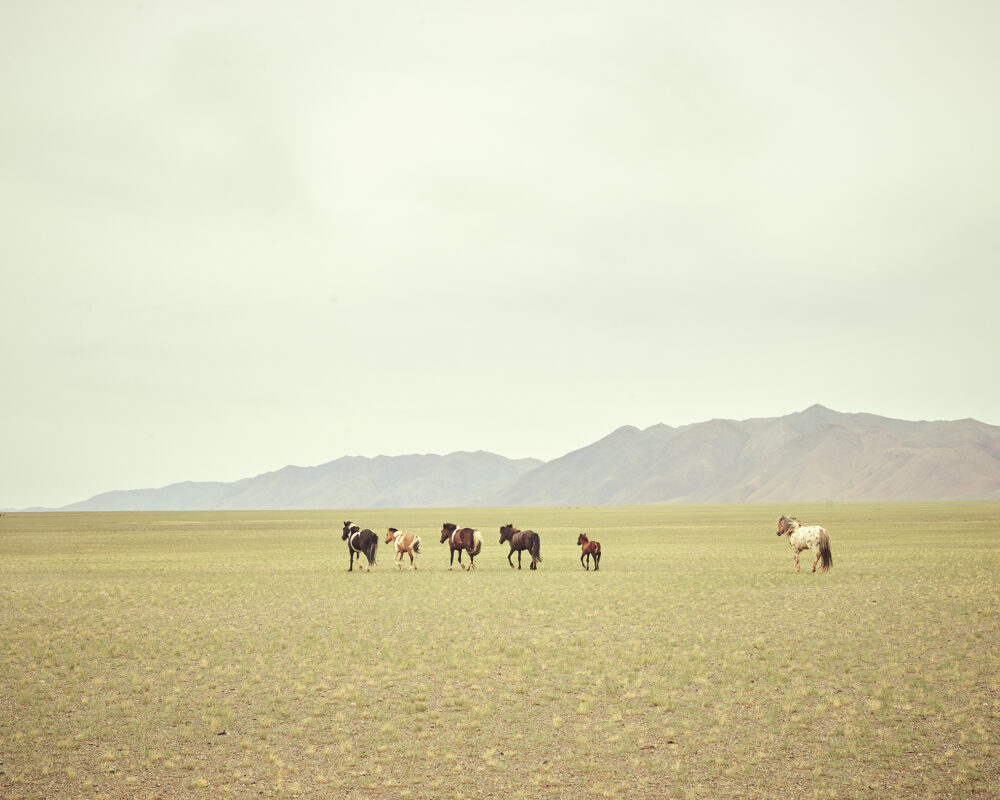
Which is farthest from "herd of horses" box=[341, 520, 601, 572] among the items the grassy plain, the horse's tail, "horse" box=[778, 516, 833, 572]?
the horse's tail

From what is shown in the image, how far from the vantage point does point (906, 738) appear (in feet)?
34.4

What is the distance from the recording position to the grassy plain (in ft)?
31.2

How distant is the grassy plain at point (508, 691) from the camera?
952 cm

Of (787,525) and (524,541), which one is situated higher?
(787,525)

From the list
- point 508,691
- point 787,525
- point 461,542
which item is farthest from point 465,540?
point 508,691

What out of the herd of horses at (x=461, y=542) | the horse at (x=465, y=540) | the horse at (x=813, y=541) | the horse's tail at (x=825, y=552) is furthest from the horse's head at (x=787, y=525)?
the horse at (x=465, y=540)

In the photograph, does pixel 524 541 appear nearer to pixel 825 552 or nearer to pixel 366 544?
pixel 366 544

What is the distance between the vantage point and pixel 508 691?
13.0m

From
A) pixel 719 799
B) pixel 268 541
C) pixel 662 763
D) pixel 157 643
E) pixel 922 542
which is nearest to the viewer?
pixel 719 799

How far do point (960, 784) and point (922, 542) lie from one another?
4226 centimetres

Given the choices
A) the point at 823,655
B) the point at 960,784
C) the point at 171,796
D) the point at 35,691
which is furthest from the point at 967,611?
the point at 35,691

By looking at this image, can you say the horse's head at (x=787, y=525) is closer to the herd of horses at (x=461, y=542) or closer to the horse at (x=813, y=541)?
the horse at (x=813, y=541)

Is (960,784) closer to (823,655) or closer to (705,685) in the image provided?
(705,685)

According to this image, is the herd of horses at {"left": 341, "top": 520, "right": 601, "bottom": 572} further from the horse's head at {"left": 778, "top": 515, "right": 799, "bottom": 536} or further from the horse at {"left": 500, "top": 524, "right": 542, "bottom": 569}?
the horse's head at {"left": 778, "top": 515, "right": 799, "bottom": 536}
